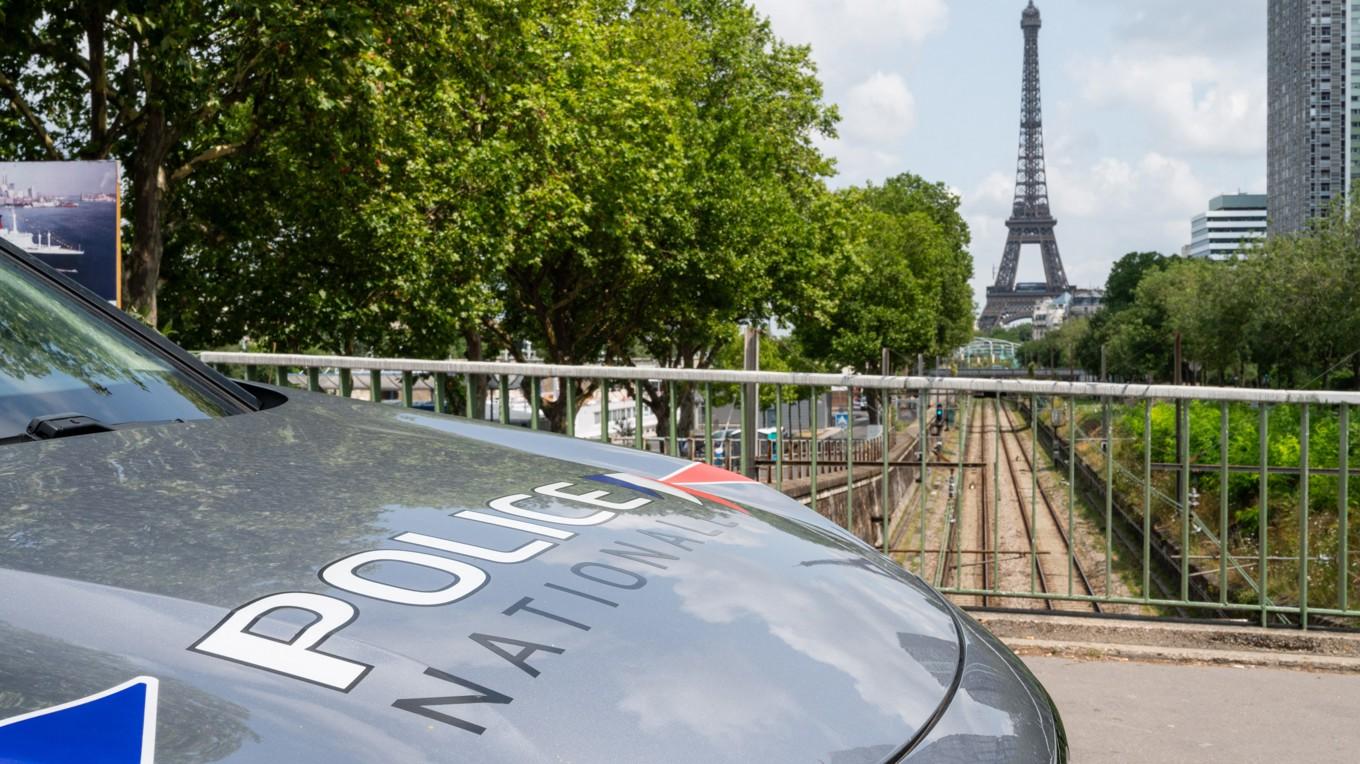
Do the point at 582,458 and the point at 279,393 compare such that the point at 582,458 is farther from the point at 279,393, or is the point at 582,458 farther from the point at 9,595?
the point at 9,595

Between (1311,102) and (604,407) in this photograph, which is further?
(1311,102)

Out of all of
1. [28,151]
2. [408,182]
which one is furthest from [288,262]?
[28,151]

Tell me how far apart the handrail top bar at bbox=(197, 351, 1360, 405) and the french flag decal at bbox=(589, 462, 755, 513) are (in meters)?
2.30

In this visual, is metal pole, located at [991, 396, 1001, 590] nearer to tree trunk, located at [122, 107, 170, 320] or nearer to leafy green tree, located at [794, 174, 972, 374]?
tree trunk, located at [122, 107, 170, 320]

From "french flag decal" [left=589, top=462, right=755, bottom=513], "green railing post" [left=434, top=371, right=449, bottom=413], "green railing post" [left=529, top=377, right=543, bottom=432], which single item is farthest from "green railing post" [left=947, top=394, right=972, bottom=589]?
"french flag decal" [left=589, top=462, right=755, bottom=513]

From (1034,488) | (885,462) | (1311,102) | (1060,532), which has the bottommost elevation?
(1060,532)

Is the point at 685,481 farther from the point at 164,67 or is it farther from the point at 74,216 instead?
the point at 164,67

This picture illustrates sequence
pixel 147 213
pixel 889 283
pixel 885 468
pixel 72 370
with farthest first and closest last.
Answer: pixel 889 283 < pixel 147 213 < pixel 885 468 < pixel 72 370

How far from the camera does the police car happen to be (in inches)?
45.3

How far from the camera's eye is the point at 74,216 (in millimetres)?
7758

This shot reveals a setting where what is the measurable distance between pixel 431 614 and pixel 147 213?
48.7 feet

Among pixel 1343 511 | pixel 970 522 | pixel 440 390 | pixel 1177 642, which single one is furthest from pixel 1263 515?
pixel 440 390

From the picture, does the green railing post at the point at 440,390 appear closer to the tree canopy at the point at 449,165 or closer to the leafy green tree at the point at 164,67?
the tree canopy at the point at 449,165

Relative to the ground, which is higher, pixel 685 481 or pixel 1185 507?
pixel 685 481
